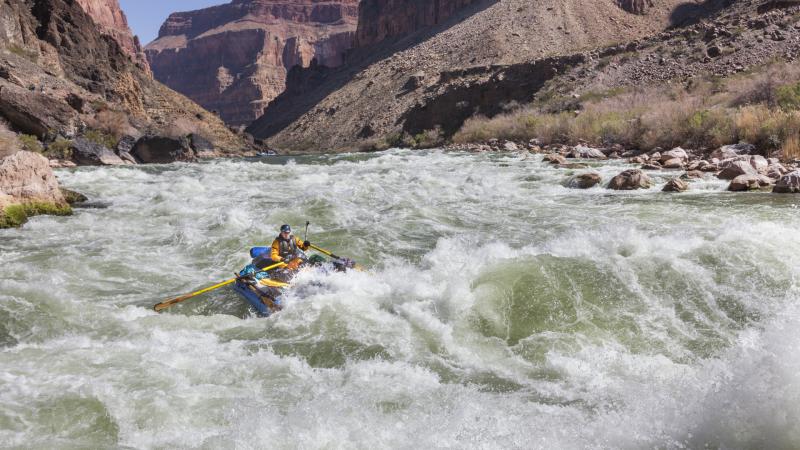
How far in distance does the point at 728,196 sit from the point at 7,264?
1131 cm

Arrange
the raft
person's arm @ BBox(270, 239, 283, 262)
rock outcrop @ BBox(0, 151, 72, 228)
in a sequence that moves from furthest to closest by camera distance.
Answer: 1. rock outcrop @ BBox(0, 151, 72, 228)
2. person's arm @ BBox(270, 239, 283, 262)
3. the raft

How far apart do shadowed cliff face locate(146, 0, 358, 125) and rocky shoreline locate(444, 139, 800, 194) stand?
113816 mm

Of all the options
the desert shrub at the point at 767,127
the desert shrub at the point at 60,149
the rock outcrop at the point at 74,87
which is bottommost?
the desert shrub at the point at 767,127

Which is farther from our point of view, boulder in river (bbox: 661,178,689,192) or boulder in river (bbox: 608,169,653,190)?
boulder in river (bbox: 608,169,653,190)

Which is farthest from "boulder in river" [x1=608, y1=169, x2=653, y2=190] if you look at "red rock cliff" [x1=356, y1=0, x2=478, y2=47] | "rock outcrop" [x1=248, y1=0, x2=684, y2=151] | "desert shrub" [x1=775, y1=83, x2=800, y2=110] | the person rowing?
"red rock cliff" [x1=356, y1=0, x2=478, y2=47]

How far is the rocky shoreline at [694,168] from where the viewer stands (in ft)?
32.7

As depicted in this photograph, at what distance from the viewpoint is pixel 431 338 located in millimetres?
4859

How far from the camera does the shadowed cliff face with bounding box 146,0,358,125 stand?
130 meters

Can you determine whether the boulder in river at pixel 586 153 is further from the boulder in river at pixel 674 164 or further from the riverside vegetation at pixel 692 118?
the boulder in river at pixel 674 164

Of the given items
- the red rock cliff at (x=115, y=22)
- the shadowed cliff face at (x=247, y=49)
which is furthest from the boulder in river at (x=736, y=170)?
the shadowed cliff face at (x=247, y=49)

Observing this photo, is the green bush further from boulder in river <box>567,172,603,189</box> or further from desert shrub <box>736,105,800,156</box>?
desert shrub <box>736,105,800,156</box>

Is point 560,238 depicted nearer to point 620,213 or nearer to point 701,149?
point 620,213

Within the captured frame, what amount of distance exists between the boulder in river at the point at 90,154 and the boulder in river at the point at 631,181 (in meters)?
21.1

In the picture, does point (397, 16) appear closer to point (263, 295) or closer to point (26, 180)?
point (26, 180)
